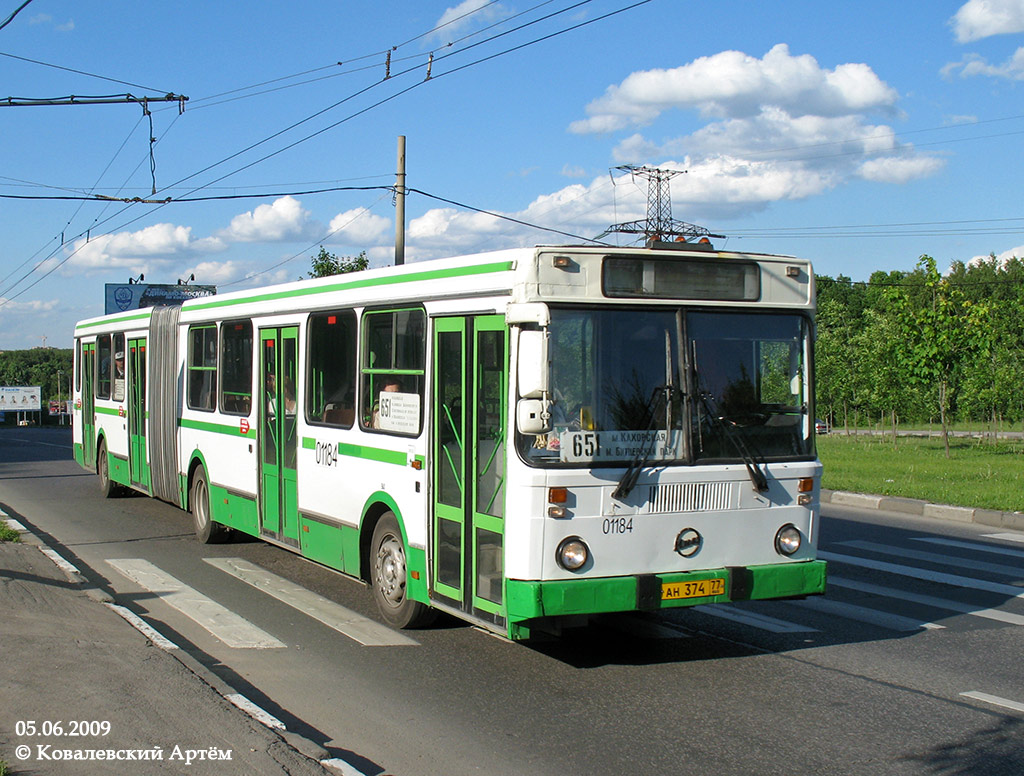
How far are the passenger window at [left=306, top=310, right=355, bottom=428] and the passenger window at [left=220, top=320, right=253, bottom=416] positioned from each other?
5.70ft

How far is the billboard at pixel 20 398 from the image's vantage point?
355 ft

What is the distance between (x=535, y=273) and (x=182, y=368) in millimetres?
8603

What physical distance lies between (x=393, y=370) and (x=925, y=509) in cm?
1104

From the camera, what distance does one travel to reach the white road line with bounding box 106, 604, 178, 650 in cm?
751

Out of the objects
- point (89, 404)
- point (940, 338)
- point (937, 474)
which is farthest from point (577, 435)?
point (940, 338)

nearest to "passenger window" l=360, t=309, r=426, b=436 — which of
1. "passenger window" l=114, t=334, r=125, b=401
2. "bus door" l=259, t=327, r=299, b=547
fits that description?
"bus door" l=259, t=327, r=299, b=547

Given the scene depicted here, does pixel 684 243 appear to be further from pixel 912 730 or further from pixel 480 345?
pixel 912 730

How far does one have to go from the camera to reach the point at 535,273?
21.5 ft

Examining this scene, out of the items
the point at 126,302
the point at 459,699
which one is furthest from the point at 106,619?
the point at 126,302

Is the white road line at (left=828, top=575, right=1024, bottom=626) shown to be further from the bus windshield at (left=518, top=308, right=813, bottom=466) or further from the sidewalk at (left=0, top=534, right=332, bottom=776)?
the sidewalk at (left=0, top=534, right=332, bottom=776)

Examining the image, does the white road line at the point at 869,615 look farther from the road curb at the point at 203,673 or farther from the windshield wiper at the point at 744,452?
the road curb at the point at 203,673

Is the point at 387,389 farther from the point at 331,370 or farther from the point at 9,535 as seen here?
the point at 9,535

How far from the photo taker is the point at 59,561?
10.9 meters

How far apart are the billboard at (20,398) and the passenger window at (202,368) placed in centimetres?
10443
